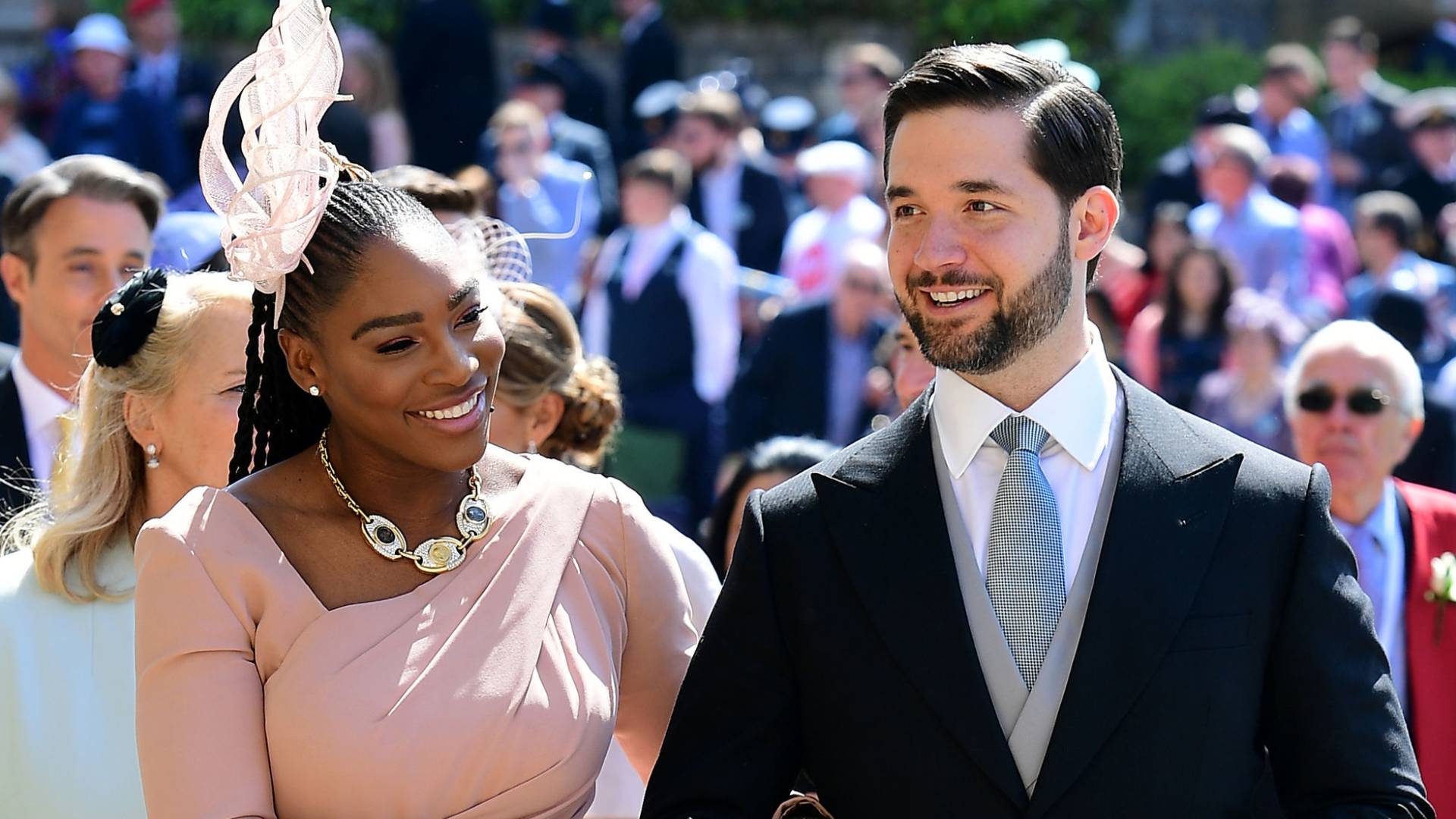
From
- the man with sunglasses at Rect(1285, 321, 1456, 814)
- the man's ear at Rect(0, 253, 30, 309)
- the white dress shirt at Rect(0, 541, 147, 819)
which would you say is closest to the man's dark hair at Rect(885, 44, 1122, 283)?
the man with sunglasses at Rect(1285, 321, 1456, 814)

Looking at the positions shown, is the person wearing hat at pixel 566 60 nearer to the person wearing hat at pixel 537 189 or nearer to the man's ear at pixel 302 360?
the person wearing hat at pixel 537 189

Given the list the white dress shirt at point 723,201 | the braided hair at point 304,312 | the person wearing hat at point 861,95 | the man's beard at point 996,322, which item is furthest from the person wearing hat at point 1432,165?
the braided hair at point 304,312

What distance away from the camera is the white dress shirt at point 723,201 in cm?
1125

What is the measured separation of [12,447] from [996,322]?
301 centimetres

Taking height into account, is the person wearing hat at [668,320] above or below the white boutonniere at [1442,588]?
below

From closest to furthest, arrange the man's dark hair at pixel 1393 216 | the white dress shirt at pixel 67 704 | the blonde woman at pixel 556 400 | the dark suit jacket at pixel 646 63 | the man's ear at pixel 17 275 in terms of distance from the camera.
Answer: the white dress shirt at pixel 67 704
the blonde woman at pixel 556 400
the man's ear at pixel 17 275
the man's dark hair at pixel 1393 216
the dark suit jacket at pixel 646 63

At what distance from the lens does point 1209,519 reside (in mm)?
2740

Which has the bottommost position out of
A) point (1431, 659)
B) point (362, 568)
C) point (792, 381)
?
point (792, 381)

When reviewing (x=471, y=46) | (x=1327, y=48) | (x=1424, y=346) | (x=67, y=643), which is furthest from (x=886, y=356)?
(x=1327, y=48)

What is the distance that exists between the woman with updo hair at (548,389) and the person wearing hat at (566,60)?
7801mm

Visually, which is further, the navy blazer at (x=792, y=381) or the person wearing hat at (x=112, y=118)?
the person wearing hat at (x=112, y=118)

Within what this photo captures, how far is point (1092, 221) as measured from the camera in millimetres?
2936

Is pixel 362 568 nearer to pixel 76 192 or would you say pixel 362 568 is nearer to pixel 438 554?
pixel 438 554

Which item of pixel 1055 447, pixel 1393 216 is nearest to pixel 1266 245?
pixel 1393 216
